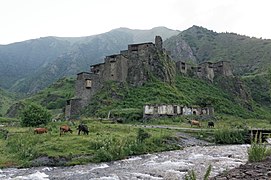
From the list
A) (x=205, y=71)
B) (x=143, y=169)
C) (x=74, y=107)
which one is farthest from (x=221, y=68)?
(x=143, y=169)

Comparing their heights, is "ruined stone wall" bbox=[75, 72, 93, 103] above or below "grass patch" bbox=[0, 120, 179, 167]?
above

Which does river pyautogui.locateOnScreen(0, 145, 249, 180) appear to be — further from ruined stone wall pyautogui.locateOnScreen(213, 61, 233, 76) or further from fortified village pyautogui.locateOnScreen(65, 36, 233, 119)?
ruined stone wall pyautogui.locateOnScreen(213, 61, 233, 76)

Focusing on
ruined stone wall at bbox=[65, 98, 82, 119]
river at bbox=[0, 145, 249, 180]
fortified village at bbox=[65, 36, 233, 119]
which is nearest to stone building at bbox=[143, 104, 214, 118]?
fortified village at bbox=[65, 36, 233, 119]

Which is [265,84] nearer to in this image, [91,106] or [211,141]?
[91,106]

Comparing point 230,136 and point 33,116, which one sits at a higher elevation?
point 33,116

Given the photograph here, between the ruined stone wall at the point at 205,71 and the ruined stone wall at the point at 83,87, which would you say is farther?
the ruined stone wall at the point at 205,71

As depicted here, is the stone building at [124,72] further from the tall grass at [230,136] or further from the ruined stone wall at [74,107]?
the tall grass at [230,136]

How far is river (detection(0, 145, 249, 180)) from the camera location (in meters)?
26.2

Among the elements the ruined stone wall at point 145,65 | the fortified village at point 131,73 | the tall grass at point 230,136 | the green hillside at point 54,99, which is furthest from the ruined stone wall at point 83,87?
the tall grass at point 230,136

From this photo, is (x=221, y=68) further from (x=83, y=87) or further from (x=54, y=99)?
(x=54, y=99)

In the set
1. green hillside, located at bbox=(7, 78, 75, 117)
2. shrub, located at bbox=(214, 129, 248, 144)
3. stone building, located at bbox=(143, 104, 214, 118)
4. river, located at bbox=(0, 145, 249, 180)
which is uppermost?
green hillside, located at bbox=(7, 78, 75, 117)

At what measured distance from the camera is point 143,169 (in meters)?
28.9

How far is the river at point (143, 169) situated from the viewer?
2619cm

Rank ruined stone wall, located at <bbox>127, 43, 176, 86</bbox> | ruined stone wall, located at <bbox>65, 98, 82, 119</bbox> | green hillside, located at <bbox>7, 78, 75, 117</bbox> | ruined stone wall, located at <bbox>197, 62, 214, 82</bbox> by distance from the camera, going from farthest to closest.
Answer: green hillside, located at <bbox>7, 78, 75, 117</bbox> → ruined stone wall, located at <bbox>197, 62, 214, 82</bbox> → ruined stone wall, located at <bbox>127, 43, 176, 86</bbox> → ruined stone wall, located at <bbox>65, 98, 82, 119</bbox>
